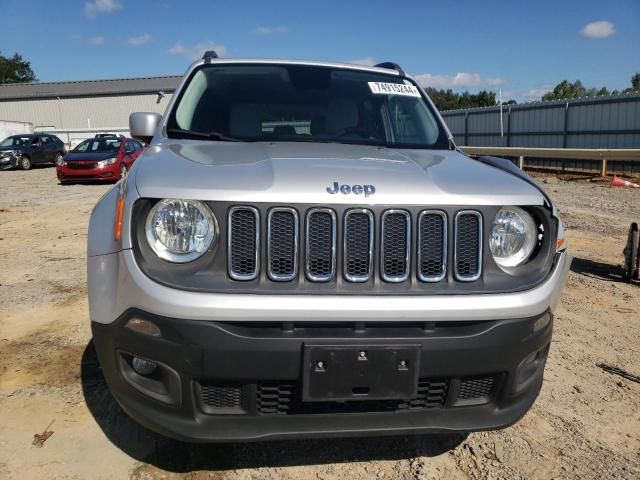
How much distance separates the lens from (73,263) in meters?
6.31

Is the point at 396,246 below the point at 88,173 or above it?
above

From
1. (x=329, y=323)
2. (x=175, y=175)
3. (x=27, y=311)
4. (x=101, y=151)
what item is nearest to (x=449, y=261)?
(x=329, y=323)

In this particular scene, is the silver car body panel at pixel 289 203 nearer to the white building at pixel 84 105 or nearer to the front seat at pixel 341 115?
the front seat at pixel 341 115

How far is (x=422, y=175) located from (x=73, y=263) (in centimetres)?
521

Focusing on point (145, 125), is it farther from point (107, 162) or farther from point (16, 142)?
point (16, 142)

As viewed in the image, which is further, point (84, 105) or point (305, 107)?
point (84, 105)

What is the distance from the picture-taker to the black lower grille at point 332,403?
207 centimetres

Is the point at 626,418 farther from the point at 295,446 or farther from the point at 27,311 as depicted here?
the point at 27,311

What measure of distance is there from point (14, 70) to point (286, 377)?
101212mm

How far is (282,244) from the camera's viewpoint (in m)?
2.04

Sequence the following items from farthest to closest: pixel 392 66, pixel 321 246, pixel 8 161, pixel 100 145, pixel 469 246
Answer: pixel 8 161 < pixel 100 145 < pixel 392 66 < pixel 469 246 < pixel 321 246

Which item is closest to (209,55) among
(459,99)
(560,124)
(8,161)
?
(560,124)

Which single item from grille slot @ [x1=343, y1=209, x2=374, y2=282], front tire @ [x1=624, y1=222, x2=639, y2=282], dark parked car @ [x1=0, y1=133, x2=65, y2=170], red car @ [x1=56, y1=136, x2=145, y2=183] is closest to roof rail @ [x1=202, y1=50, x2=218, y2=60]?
grille slot @ [x1=343, y1=209, x2=374, y2=282]

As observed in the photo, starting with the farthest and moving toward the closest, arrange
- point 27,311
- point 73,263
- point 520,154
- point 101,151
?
point 520,154 → point 101,151 → point 73,263 → point 27,311
